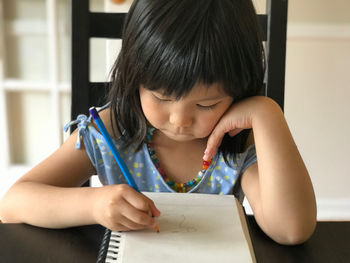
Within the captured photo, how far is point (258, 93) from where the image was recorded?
73 cm

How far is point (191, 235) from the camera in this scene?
1.66 feet

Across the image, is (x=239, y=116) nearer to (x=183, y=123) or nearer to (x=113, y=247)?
(x=183, y=123)

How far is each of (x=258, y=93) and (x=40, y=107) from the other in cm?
128

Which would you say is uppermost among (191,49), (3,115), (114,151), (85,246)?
(191,49)

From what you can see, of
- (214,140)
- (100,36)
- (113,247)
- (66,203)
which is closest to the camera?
(113,247)

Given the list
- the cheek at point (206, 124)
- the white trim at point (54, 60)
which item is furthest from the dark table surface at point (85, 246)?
the white trim at point (54, 60)

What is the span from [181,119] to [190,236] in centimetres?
17

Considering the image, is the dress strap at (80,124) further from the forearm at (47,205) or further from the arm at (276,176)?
the arm at (276,176)

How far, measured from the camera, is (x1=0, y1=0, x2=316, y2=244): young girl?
0.57 metres

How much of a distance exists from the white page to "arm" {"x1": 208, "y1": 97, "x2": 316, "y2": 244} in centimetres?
7

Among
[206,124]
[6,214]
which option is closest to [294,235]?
[206,124]

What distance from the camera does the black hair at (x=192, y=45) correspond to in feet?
1.87

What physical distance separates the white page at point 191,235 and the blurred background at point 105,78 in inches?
39.6

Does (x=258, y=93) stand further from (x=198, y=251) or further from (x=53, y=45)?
(x=53, y=45)
